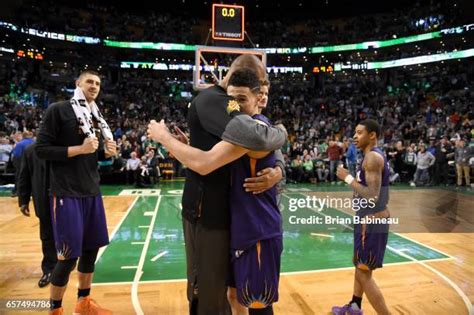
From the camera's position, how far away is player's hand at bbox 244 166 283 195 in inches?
74.4

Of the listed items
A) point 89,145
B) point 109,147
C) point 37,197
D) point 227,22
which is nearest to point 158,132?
point 89,145

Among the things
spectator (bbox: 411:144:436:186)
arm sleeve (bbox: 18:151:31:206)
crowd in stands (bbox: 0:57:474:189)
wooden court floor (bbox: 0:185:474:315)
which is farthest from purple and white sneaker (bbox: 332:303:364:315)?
spectator (bbox: 411:144:436:186)

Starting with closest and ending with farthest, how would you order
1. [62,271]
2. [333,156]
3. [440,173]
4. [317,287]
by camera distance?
1. [62,271]
2. [317,287]
3. [440,173]
4. [333,156]

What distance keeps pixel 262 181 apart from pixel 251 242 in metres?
0.30

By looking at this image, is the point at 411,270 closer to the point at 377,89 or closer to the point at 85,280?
the point at 85,280

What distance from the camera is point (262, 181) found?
1904mm

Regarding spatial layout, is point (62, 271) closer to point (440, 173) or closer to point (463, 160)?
point (463, 160)

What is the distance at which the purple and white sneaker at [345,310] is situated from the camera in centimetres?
354

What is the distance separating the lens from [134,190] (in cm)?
1227

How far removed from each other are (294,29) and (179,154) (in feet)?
119

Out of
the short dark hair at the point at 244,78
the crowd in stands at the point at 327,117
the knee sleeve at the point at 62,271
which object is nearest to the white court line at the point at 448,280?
the short dark hair at the point at 244,78

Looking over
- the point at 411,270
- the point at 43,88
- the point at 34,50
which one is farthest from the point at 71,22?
the point at 411,270

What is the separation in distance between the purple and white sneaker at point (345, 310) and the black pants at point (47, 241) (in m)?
3.13

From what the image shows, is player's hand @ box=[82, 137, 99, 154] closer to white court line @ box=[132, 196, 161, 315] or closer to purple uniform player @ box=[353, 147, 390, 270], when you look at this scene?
white court line @ box=[132, 196, 161, 315]
